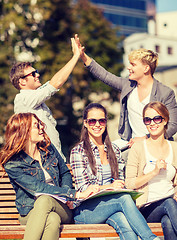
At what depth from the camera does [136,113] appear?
605 cm

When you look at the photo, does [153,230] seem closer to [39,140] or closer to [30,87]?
[39,140]

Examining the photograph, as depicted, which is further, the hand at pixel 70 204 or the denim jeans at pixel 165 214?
the hand at pixel 70 204

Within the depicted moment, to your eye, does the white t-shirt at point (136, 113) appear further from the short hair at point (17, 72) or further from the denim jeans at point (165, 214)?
the short hair at point (17, 72)

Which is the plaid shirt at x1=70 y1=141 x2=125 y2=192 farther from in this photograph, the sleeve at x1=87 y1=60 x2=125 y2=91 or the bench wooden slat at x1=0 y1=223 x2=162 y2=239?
the sleeve at x1=87 y1=60 x2=125 y2=91

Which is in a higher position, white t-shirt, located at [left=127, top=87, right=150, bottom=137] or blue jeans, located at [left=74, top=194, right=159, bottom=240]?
white t-shirt, located at [left=127, top=87, right=150, bottom=137]

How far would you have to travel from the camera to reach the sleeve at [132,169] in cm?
517

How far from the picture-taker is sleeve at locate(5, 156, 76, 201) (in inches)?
192

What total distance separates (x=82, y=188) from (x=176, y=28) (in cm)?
8085

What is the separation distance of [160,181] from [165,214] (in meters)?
0.34

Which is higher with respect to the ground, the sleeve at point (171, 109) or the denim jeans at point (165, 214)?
the sleeve at point (171, 109)

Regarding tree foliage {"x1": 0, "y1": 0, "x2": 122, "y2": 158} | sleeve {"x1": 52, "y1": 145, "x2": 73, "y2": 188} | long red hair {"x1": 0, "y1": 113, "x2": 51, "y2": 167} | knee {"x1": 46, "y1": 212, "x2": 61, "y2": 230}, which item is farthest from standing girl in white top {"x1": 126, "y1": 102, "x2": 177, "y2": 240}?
tree foliage {"x1": 0, "y1": 0, "x2": 122, "y2": 158}

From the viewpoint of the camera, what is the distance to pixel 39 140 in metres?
5.13

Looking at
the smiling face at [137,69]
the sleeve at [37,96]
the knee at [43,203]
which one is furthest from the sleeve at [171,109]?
Result: the knee at [43,203]

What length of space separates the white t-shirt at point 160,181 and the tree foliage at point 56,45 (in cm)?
2080
